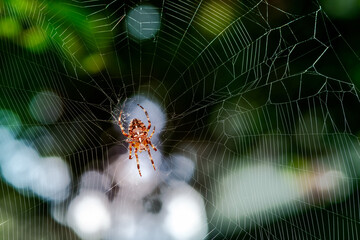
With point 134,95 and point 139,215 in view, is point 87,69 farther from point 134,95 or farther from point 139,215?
point 139,215

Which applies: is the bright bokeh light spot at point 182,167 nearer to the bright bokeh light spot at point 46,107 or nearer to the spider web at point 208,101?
the spider web at point 208,101

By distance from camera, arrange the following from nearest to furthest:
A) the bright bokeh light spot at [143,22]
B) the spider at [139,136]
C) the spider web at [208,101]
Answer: the spider web at [208,101], the bright bokeh light spot at [143,22], the spider at [139,136]

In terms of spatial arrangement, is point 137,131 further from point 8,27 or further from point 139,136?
point 8,27

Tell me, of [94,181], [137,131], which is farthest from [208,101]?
[94,181]

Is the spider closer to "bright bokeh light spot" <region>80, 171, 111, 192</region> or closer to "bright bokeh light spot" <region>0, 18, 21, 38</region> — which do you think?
"bright bokeh light spot" <region>80, 171, 111, 192</region>

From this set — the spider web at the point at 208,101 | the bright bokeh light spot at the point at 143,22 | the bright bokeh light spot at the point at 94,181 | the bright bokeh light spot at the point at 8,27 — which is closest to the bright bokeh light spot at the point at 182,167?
the spider web at the point at 208,101

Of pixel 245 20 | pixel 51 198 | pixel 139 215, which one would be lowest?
pixel 139 215

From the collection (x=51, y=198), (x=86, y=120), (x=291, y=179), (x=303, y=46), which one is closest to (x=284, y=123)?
(x=291, y=179)
